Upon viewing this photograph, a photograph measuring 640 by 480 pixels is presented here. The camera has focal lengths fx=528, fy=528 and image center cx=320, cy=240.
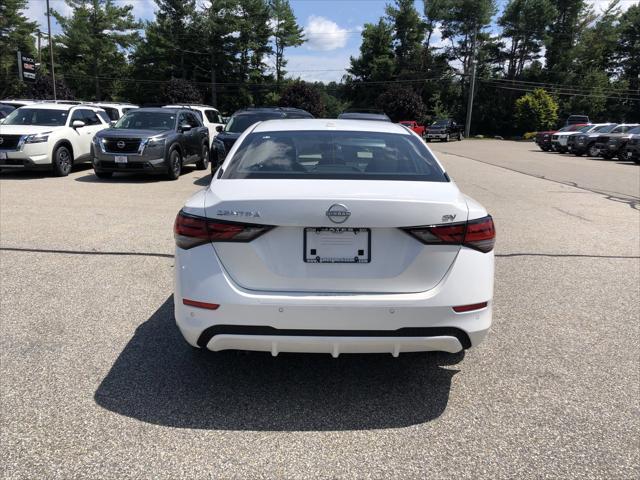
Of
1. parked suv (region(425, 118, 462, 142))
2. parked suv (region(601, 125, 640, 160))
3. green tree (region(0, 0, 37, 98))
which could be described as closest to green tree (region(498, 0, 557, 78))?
parked suv (region(425, 118, 462, 142))

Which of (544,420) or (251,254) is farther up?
(251,254)

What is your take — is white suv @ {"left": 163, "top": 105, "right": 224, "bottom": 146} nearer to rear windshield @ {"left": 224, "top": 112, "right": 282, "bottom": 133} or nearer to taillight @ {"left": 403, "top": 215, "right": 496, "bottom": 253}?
rear windshield @ {"left": 224, "top": 112, "right": 282, "bottom": 133}

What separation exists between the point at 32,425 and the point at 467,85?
3161 inches

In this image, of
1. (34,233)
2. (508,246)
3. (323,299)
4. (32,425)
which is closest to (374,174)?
(323,299)

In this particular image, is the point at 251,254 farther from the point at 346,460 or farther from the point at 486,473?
the point at 486,473

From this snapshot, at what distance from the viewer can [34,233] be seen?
727 centimetres

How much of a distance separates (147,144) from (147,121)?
1.50m

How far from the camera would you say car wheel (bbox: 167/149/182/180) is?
43.3ft

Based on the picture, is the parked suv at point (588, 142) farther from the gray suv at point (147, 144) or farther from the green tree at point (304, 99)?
the green tree at point (304, 99)

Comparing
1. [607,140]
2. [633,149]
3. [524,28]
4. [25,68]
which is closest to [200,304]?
[633,149]

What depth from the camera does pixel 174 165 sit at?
44.1 feet

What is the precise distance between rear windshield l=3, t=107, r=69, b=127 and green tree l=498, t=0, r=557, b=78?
7171 centimetres

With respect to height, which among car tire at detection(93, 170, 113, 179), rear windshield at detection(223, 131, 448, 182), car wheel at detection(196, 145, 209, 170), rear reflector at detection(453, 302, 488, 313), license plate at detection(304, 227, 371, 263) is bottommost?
car tire at detection(93, 170, 113, 179)

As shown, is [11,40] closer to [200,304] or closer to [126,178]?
[126,178]
